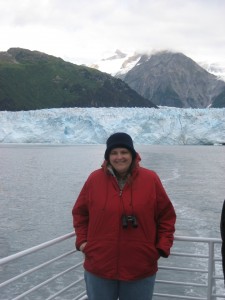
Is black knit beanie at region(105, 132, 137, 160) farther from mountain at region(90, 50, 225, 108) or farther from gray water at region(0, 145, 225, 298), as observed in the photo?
mountain at region(90, 50, 225, 108)

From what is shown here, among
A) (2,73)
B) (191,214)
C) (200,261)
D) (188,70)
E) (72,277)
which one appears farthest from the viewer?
(188,70)

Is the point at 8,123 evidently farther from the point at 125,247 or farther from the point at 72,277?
the point at 125,247

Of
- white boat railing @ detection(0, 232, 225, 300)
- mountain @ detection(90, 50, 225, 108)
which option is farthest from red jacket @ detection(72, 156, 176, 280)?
mountain @ detection(90, 50, 225, 108)

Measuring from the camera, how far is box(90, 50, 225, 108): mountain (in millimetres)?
176375

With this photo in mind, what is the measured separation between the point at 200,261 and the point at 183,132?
131 feet

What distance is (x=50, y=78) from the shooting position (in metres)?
111

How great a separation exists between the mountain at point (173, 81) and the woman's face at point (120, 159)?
17212cm

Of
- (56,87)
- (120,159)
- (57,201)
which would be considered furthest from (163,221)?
(56,87)

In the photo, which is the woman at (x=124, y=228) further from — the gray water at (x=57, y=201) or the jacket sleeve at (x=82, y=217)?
the gray water at (x=57, y=201)

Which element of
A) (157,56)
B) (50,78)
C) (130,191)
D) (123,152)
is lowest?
(130,191)

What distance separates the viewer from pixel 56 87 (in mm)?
107250

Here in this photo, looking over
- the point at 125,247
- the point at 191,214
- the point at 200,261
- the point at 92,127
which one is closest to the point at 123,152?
the point at 125,247

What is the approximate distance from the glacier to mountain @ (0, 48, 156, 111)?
4630 centimetres

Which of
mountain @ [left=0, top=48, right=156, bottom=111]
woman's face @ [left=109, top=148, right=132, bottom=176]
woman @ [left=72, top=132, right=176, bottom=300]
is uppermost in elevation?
mountain @ [left=0, top=48, right=156, bottom=111]
